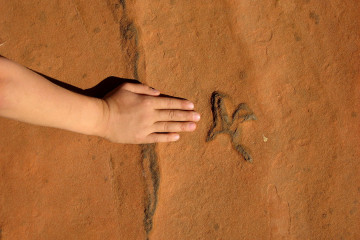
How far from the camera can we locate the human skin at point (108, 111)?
1396 millimetres

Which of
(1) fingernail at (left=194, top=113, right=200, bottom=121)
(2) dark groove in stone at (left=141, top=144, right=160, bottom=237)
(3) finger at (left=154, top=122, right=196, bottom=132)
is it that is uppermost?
(1) fingernail at (left=194, top=113, right=200, bottom=121)

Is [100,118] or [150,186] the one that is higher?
[100,118]

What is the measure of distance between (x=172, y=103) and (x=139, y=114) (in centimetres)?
17

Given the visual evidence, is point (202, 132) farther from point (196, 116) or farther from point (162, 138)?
point (162, 138)

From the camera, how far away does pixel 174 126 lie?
5.36 ft

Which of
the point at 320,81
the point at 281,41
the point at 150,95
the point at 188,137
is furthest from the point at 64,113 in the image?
the point at 320,81

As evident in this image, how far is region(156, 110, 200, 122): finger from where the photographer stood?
1605 mm

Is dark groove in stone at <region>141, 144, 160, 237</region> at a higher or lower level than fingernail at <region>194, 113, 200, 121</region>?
lower

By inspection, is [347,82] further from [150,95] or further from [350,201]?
[150,95]

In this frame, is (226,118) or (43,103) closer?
(43,103)

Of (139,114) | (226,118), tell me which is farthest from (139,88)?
(226,118)

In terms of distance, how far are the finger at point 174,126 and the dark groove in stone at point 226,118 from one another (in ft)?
0.32

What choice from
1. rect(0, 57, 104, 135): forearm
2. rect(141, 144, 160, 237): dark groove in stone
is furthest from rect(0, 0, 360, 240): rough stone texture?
rect(0, 57, 104, 135): forearm

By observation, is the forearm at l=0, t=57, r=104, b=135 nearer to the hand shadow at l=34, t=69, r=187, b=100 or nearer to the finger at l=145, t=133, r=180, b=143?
the hand shadow at l=34, t=69, r=187, b=100
